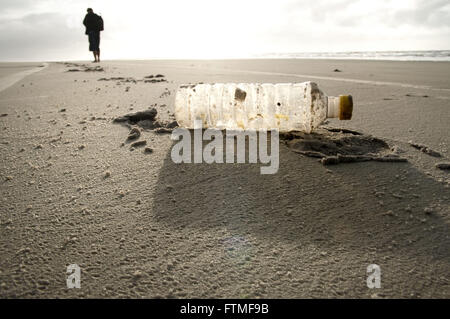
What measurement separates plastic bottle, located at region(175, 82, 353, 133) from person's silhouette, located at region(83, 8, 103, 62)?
909cm

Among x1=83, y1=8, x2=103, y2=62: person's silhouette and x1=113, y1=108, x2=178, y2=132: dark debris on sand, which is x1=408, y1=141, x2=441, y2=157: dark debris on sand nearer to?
x1=113, y1=108, x2=178, y2=132: dark debris on sand

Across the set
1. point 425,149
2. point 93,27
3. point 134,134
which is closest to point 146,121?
point 134,134

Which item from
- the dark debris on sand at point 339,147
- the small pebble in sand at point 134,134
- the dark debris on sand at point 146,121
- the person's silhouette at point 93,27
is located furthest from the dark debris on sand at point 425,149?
the person's silhouette at point 93,27

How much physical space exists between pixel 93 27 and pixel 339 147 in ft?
32.6

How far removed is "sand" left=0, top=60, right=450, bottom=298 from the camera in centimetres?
75

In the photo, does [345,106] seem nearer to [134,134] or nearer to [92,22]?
[134,134]

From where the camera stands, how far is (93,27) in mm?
9469

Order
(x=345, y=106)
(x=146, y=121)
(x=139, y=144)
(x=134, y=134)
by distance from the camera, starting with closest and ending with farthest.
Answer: (x=345, y=106), (x=139, y=144), (x=134, y=134), (x=146, y=121)

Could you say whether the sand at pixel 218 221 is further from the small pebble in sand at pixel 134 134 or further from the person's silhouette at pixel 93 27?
the person's silhouette at pixel 93 27

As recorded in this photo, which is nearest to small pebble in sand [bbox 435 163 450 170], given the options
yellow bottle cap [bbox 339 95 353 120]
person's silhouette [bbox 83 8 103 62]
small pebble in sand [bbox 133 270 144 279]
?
yellow bottle cap [bbox 339 95 353 120]

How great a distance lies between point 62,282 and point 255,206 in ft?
2.00

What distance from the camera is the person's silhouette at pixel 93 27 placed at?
31.0ft

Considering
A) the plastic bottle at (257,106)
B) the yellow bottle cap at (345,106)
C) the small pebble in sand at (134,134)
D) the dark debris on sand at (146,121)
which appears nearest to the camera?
the yellow bottle cap at (345,106)

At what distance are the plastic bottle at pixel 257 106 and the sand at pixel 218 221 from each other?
0.15 metres
